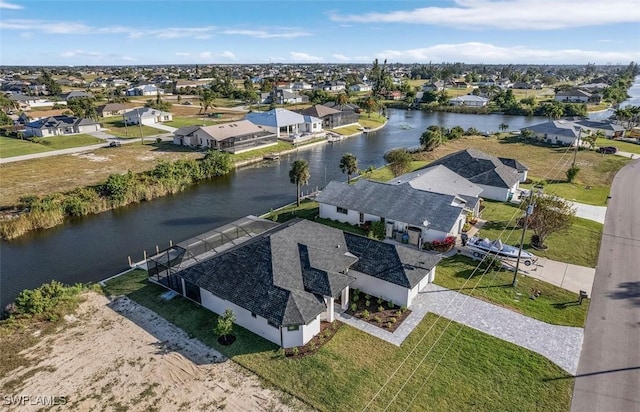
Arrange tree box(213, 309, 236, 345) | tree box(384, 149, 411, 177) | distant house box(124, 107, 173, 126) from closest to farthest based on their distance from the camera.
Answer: tree box(213, 309, 236, 345) → tree box(384, 149, 411, 177) → distant house box(124, 107, 173, 126)

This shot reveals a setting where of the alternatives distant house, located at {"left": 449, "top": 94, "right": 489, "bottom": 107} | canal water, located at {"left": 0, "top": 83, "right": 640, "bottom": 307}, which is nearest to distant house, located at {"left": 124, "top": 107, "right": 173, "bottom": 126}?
canal water, located at {"left": 0, "top": 83, "right": 640, "bottom": 307}

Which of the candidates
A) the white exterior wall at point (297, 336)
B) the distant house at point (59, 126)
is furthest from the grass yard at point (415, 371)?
the distant house at point (59, 126)

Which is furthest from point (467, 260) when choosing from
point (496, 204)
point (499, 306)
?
point (496, 204)

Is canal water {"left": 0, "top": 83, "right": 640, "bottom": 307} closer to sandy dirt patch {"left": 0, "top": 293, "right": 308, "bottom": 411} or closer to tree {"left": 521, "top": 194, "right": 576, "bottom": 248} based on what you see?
sandy dirt patch {"left": 0, "top": 293, "right": 308, "bottom": 411}

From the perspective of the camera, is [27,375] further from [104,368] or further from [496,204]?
[496,204]

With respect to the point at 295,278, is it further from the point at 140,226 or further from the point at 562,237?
the point at 562,237

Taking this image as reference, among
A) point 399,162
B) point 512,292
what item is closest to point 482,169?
point 399,162

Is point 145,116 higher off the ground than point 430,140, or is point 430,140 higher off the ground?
point 145,116
